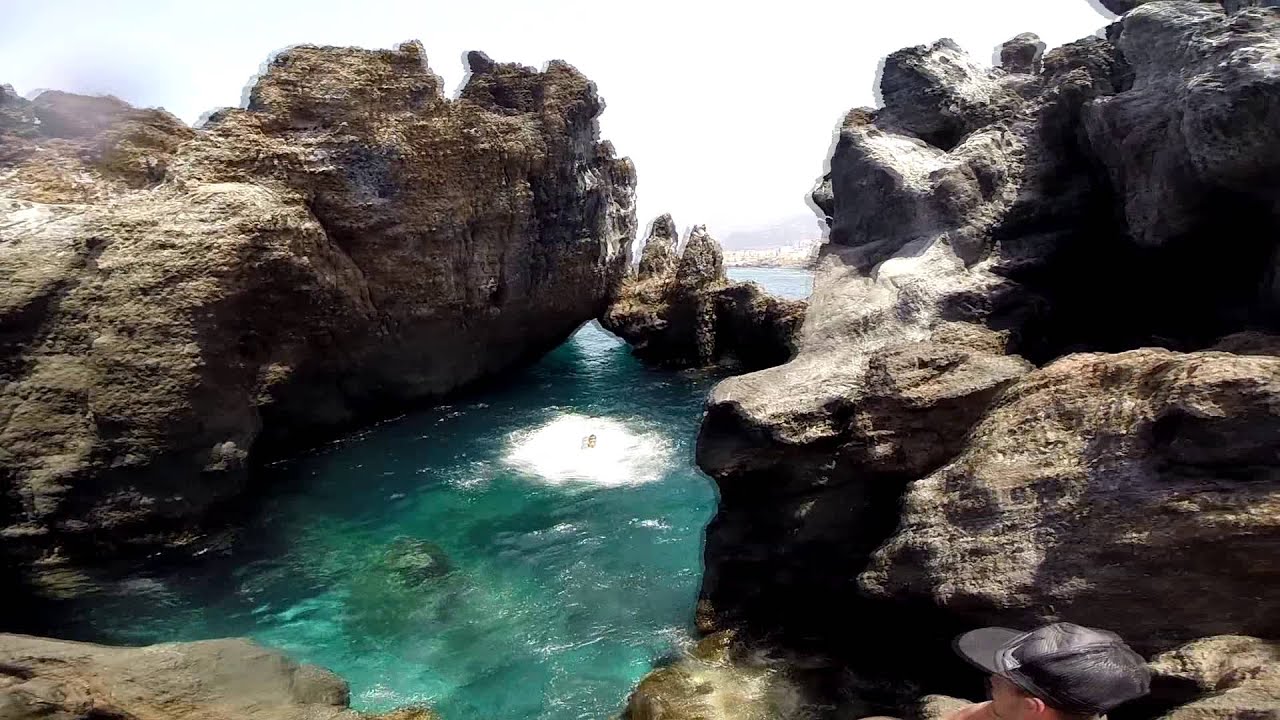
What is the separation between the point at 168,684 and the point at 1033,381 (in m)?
10.9

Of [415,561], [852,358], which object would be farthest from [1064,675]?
[415,561]

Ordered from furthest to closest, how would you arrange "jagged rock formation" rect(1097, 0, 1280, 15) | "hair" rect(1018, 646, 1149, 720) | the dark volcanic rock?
the dark volcanic rock → "jagged rock formation" rect(1097, 0, 1280, 15) → "hair" rect(1018, 646, 1149, 720)

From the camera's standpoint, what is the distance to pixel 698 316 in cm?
3109

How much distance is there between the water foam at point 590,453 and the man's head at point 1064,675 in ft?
51.3

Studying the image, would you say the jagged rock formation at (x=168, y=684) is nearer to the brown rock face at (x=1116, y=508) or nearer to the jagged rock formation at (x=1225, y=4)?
the brown rock face at (x=1116, y=508)

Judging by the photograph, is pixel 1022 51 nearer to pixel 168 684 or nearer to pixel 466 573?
pixel 466 573

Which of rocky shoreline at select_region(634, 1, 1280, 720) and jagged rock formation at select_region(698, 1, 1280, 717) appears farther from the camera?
jagged rock formation at select_region(698, 1, 1280, 717)

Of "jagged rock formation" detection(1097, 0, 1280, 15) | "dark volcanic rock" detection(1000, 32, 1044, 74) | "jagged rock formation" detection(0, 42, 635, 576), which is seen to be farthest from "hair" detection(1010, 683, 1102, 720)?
"dark volcanic rock" detection(1000, 32, 1044, 74)

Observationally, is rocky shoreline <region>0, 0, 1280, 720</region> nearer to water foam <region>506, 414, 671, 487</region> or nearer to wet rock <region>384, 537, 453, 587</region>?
wet rock <region>384, 537, 453, 587</region>

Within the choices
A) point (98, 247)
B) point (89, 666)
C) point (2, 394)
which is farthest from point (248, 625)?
point (98, 247)

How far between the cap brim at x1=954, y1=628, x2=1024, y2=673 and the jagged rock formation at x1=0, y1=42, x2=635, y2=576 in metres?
15.8

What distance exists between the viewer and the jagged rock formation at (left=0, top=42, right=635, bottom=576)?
1437 cm

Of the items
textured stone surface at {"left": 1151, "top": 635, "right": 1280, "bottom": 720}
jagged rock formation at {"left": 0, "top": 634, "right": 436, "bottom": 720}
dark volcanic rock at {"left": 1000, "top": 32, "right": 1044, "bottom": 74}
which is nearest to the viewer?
textured stone surface at {"left": 1151, "top": 635, "right": 1280, "bottom": 720}

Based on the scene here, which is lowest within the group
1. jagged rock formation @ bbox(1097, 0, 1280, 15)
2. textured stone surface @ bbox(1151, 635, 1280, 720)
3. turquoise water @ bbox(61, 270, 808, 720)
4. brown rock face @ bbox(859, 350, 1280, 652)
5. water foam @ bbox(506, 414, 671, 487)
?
turquoise water @ bbox(61, 270, 808, 720)
